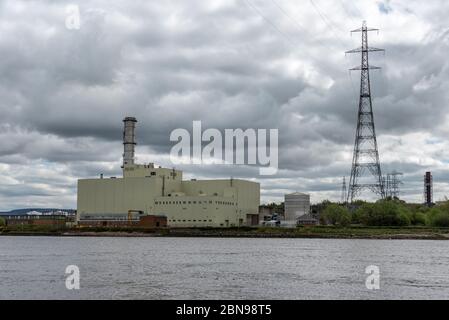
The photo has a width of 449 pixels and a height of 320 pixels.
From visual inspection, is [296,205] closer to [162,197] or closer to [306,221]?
[306,221]

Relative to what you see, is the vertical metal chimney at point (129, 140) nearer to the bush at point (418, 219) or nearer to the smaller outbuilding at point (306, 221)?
the smaller outbuilding at point (306, 221)

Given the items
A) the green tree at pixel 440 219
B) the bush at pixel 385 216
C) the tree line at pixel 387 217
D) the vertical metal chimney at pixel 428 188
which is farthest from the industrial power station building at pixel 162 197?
the vertical metal chimney at pixel 428 188

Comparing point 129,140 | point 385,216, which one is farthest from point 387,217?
point 129,140

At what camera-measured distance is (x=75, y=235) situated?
117938 millimetres

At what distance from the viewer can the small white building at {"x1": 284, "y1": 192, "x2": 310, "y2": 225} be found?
453 feet

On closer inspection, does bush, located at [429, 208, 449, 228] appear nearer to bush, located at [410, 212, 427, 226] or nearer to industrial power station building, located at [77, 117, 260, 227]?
bush, located at [410, 212, 427, 226]

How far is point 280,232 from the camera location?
10931cm

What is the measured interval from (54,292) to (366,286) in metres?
16.1

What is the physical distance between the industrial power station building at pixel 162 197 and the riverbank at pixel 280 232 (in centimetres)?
378

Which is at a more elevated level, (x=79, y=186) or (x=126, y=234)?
(x=79, y=186)

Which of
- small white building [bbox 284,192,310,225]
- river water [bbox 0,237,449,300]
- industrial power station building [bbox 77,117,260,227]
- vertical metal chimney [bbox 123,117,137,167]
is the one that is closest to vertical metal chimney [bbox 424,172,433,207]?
small white building [bbox 284,192,310,225]

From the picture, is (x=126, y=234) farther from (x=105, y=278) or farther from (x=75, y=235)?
(x=105, y=278)
